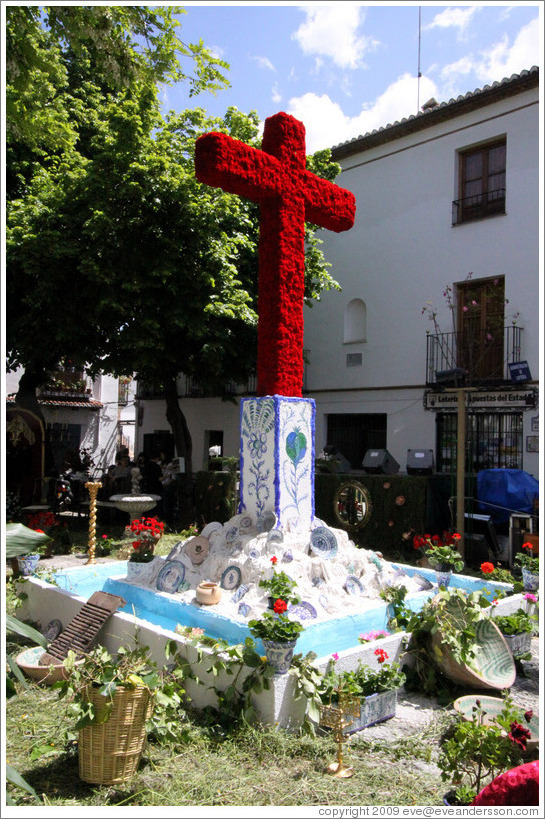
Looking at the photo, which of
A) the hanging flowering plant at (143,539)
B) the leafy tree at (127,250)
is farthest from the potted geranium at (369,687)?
the leafy tree at (127,250)

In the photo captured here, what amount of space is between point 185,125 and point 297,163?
8002mm

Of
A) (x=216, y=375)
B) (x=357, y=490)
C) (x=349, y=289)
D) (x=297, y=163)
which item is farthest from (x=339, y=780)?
(x=349, y=289)

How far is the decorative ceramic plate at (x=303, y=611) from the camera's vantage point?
5.47 m

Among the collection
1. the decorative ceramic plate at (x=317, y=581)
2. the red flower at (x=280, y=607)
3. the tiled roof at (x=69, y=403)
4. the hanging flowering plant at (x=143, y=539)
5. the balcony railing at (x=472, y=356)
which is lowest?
the decorative ceramic plate at (x=317, y=581)

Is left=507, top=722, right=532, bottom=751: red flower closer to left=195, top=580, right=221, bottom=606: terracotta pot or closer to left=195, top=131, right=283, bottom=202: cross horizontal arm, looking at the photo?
left=195, top=580, right=221, bottom=606: terracotta pot

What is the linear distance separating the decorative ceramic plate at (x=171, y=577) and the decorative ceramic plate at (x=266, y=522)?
3.09 ft

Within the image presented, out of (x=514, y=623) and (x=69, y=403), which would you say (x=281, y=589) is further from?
(x=69, y=403)

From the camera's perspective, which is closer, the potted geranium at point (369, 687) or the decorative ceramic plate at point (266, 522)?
the potted geranium at point (369, 687)

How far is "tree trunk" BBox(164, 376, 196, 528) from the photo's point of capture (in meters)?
14.2

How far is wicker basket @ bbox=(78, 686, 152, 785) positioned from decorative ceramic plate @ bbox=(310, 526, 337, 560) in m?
2.97

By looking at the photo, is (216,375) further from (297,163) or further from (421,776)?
(421,776)

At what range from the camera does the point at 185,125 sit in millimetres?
13578

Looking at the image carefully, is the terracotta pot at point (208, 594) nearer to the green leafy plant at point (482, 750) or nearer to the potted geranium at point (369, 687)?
the potted geranium at point (369, 687)

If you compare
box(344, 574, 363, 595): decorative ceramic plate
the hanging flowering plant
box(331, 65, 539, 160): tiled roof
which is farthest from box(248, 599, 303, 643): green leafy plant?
box(331, 65, 539, 160): tiled roof
